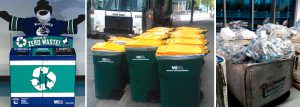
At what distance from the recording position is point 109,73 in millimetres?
2242

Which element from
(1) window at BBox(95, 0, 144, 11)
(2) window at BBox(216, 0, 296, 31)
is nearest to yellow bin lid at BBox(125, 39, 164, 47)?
(1) window at BBox(95, 0, 144, 11)

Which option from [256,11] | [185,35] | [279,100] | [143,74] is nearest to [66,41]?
[143,74]

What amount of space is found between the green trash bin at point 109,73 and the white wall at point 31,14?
1114 mm

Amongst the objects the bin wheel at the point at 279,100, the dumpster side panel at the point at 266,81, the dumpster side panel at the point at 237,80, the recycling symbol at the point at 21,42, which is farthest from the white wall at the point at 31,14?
the bin wheel at the point at 279,100

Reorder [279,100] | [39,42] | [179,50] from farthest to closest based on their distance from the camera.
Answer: [279,100], [39,42], [179,50]

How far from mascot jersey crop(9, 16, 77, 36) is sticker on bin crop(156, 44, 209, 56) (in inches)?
48.2

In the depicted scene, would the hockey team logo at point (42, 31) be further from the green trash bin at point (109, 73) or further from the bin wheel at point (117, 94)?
the bin wheel at point (117, 94)

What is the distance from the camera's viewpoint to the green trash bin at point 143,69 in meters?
2.14

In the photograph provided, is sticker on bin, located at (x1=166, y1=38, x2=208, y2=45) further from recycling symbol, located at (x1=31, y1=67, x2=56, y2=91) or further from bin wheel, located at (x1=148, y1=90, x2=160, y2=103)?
recycling symbol, located at (x1=31, y1=67, x2=56, y2=91)

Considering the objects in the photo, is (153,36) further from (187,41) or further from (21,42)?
(21,42)

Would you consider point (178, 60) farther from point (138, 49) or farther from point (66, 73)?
point (66, 73)

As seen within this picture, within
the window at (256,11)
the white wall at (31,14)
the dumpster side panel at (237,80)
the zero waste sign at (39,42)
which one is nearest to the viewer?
the dumpster side panel at (237,80)

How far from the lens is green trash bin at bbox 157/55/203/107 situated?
→ 2.05 m

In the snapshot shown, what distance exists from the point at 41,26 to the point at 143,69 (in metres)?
1.31
